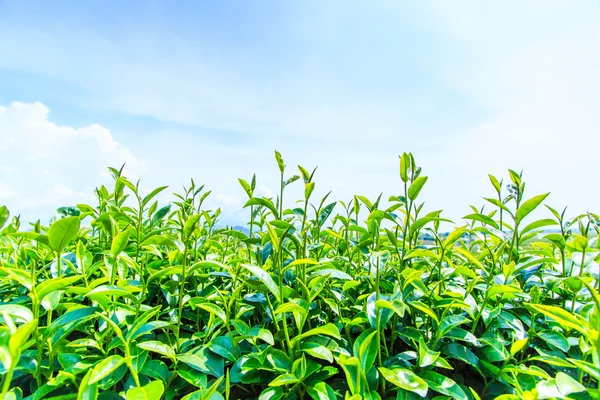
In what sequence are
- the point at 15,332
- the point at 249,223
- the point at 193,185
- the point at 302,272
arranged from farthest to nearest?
the point at 193,185, the point at 249,223, the point at 302,272, the point at 15,332

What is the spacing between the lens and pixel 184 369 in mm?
1021

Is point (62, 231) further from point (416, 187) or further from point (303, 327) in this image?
point (416, 187)

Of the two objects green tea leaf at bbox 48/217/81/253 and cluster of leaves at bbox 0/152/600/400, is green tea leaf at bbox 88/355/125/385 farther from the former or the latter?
green tea leaf at bbox 48/217/81/253

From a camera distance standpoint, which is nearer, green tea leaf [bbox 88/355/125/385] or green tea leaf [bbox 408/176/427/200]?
green tea leaf [bbox 88/355/125/385]

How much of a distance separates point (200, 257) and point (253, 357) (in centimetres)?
68

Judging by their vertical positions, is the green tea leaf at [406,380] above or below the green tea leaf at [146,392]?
above

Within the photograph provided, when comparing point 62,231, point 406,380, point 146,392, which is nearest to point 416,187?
point 406,380

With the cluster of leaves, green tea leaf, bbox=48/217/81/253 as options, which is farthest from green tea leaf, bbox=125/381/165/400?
green tea leaf, bbox=48/217/81/253

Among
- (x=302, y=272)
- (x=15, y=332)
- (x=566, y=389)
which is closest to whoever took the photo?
(x=15, y=332)

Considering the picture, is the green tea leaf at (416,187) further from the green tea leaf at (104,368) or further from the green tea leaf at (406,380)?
the green tea leaf at (104,368)

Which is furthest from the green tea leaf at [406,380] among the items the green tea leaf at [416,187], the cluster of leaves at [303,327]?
the green tea leaf at [416,187]

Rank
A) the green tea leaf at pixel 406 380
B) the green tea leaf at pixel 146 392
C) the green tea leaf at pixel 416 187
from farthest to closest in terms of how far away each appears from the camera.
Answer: the green tea leaf at pixel 416 187, the green tea leaf at pixel 406 380, the green tea leaf at pixel 146 392

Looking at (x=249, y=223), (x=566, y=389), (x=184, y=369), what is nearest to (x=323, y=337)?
(x=184, y=369)

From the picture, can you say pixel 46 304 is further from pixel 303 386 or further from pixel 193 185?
pixel 193 185
